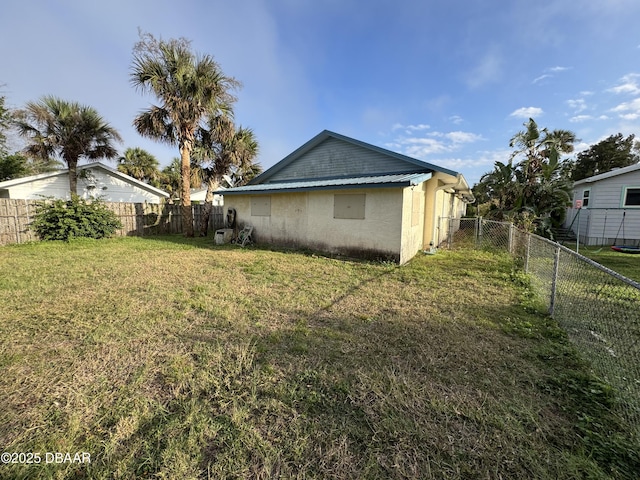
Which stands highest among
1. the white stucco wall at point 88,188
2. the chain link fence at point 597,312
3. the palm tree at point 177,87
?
the palm tree at point 177,87

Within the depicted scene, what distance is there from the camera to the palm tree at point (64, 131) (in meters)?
13.1

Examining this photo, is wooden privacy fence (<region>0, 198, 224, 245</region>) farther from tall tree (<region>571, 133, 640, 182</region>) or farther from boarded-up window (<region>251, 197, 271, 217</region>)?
tall tree (<region>571, 133, 640, 182</region>)

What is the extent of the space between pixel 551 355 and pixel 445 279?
3040 millimetres

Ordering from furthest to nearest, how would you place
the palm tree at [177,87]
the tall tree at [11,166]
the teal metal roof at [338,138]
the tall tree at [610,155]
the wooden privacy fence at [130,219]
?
the tall tree at [610,155] → the tall tree at [11,166] → the palm tree at [177,87] → the wooden privacy fence at [130,219] → the teal metal roof at [338,138]

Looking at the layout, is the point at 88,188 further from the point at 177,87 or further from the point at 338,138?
the point at 338,138

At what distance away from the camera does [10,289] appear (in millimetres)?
4855

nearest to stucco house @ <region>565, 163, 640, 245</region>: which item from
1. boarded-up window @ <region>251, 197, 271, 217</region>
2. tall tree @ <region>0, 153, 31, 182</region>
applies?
boarded-up window @ <region>251, 197, 271, 217</region>

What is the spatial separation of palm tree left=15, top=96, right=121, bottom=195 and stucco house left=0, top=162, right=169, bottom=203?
1331 mm

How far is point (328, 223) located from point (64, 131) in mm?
15195

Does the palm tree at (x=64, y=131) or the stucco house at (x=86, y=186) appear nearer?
the palm tree at (x=64, y=131)

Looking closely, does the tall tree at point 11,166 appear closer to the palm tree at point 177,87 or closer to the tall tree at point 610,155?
the palm tree at point 177,87

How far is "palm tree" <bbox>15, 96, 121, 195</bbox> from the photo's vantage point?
42.9 feet

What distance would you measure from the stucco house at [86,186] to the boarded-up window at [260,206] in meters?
10.6

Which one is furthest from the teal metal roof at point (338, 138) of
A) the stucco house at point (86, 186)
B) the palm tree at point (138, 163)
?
the palm tree at point (138, 163)
